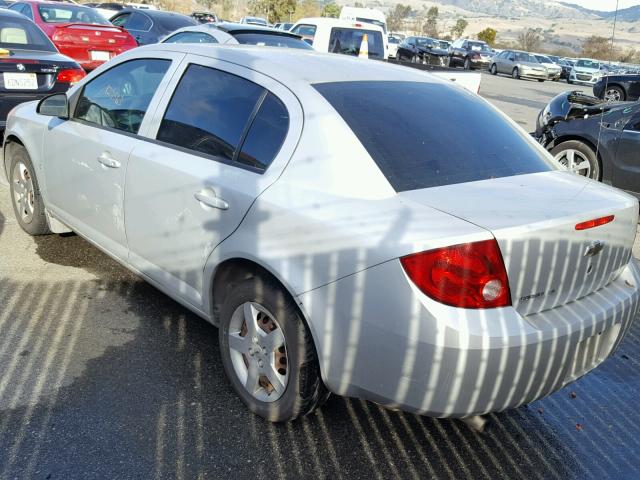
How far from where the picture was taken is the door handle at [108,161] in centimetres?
353

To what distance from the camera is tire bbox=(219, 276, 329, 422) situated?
258cm

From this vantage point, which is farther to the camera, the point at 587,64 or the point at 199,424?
the point at 587,64

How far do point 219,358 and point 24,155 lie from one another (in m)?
2.51

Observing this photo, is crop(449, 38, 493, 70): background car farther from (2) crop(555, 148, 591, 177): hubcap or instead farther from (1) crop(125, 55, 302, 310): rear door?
(1) crop(125, 55, 302, 310): rear door

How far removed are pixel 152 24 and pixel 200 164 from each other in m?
11.1

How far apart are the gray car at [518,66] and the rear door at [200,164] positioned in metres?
31.3

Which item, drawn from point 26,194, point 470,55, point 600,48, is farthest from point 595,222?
point 470,55

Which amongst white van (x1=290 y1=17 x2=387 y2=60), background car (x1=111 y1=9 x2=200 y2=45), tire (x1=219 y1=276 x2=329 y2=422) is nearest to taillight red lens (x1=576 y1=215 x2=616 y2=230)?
tire (x1=219 y1=276 x2=329 y2=422)

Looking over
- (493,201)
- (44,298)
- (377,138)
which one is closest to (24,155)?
(44,298)

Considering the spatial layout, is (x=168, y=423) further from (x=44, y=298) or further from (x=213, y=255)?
(x=44, y=298)

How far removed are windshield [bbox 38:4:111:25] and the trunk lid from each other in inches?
451

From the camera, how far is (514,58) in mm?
32656

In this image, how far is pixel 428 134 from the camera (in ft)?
9.45

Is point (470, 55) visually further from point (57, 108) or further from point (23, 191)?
point (57, 108)
